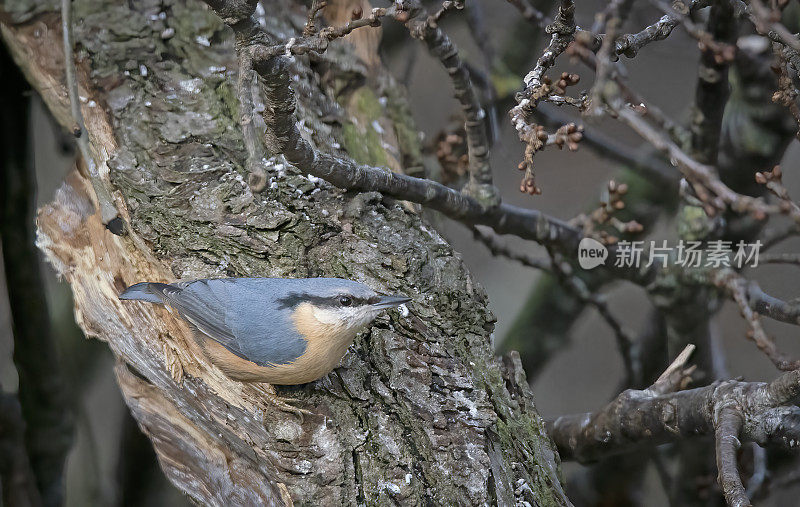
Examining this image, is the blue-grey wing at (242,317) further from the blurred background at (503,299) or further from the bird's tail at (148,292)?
the blurred background at (503,299)

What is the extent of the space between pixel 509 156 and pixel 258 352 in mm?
1560

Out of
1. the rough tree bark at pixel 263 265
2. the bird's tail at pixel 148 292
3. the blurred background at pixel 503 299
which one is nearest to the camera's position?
the rough tree bark at pixel 263 265

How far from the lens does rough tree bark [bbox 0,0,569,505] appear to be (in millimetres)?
1255

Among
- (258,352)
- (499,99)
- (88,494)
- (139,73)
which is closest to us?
(258,352)

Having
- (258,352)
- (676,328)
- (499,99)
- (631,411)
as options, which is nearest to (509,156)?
(499,99)

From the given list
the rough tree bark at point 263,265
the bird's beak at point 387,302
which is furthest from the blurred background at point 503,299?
the bird's beak at point 387,302

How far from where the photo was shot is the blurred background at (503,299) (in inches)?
95.7

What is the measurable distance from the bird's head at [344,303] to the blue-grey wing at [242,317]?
58 millimetres

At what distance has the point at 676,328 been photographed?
2.26m

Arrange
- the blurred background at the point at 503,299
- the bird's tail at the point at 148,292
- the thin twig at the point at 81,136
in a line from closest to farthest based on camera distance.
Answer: the bird's tail at the point at 148,292 < the thin twig at the point at 81,136 < the blurred background at the point at 503,299

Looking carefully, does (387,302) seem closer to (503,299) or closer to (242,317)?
(242,317)

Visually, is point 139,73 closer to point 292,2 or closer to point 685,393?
point 292,2

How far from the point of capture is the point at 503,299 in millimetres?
2820

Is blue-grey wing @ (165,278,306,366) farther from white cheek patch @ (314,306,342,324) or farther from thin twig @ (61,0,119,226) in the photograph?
thin twig @ (61,0,119,226)
